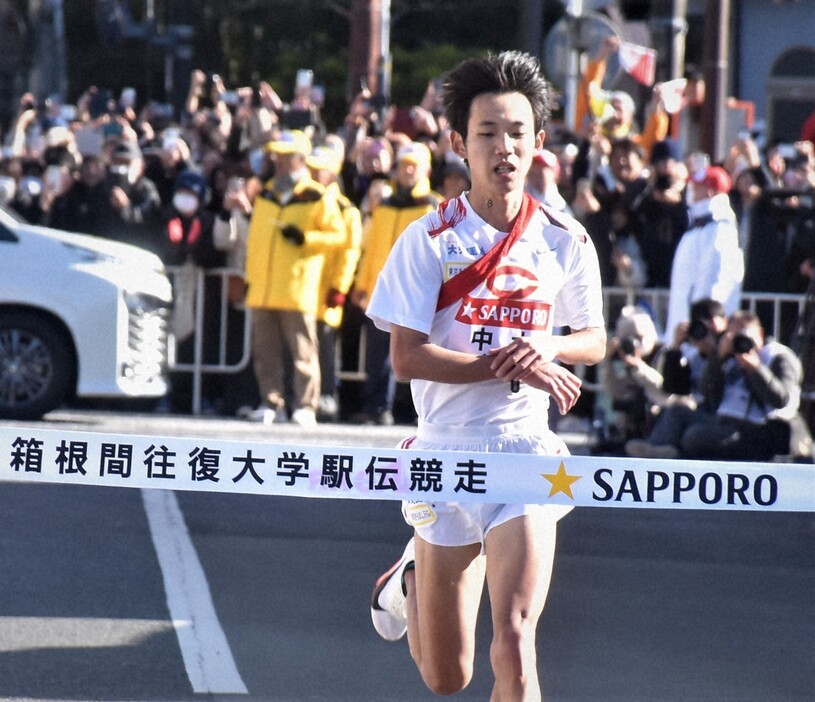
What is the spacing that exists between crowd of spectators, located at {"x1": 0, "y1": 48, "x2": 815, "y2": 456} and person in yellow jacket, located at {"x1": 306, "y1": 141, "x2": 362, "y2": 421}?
0.01 m

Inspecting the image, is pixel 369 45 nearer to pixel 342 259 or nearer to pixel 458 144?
pixel 342 259

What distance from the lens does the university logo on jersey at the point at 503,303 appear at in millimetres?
4938

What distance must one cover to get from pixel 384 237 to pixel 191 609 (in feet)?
21.6

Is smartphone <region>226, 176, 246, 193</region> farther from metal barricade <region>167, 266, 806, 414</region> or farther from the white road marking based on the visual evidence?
the white road marking

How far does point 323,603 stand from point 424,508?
2.99 metres

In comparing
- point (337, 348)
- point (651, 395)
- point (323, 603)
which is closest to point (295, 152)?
point (337, 348)

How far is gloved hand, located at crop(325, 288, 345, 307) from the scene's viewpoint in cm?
1429

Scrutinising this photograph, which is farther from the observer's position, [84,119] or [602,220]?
[84,119]

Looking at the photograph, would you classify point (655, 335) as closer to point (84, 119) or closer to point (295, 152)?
point (295, 152)

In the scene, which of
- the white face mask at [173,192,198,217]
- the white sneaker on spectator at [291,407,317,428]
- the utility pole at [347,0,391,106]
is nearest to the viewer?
the white sneaker on spectator at [291,407,317,428]

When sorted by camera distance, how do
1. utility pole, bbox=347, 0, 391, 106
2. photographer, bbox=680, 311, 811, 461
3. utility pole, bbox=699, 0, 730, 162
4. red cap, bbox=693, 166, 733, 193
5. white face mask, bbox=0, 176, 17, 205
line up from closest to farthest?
photographer, bbox=680, 311, 811, 461 → red cap, bbox=693, 166, 733, 193 → white face mask, bbox=0, 176, 17, 205 → utility pole, bbox=699, 0, 730, 162 → utility pole, bbox=347, 0, 391, 106

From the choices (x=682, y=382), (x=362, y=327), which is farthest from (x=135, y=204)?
(x=682, y=382)

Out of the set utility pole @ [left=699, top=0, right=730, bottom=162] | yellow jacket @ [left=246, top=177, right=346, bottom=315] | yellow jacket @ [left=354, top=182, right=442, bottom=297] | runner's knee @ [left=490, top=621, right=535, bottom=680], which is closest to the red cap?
yellow jacket @ [left=354, top=182, right=442, bottom=297]

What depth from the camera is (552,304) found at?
16.5 feet
